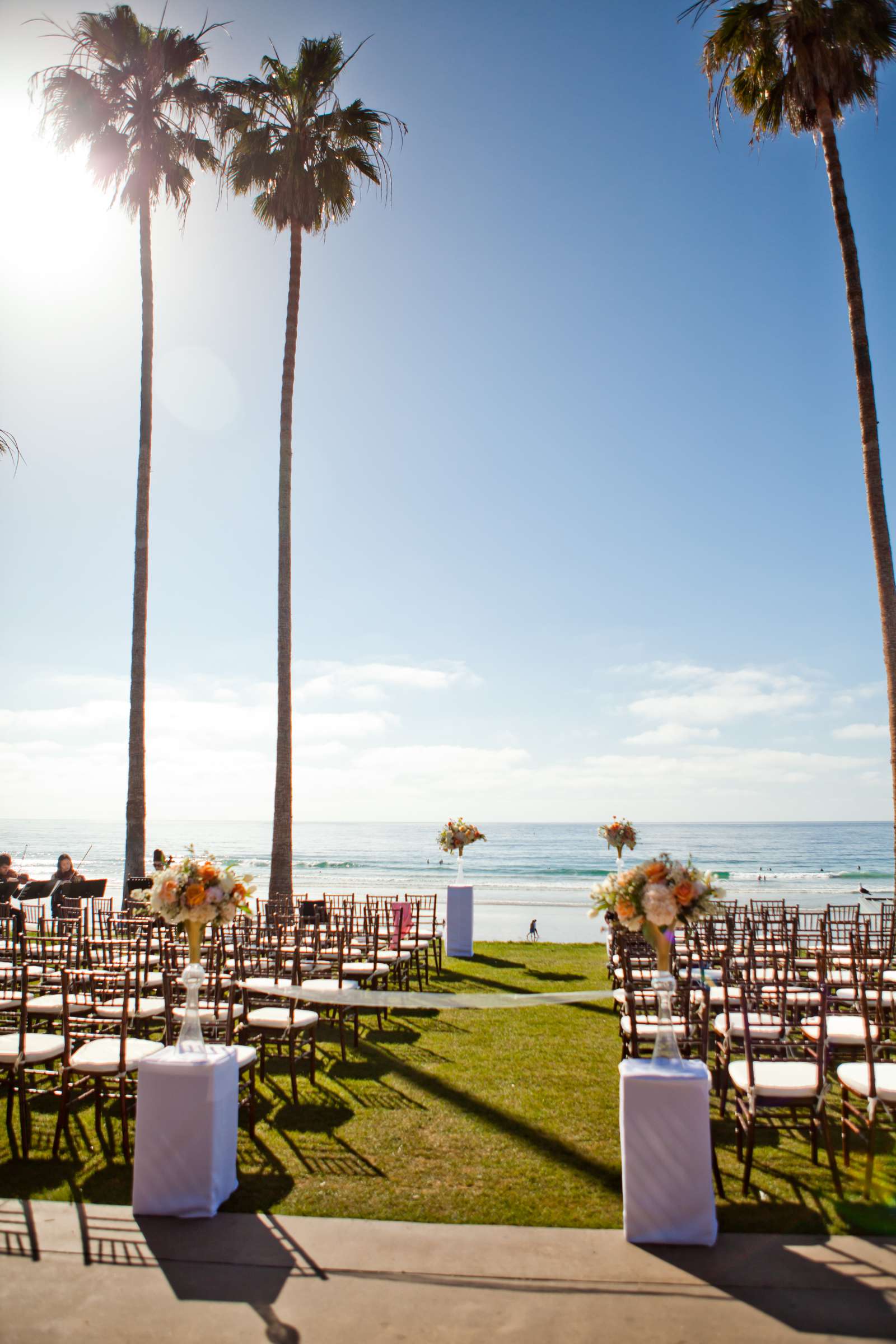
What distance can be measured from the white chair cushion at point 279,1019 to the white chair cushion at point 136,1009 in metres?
0.66

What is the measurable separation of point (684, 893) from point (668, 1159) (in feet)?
3.98

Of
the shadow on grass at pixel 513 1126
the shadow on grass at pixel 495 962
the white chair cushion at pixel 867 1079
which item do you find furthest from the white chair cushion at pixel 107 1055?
the shadow on grass at pixel 495 962

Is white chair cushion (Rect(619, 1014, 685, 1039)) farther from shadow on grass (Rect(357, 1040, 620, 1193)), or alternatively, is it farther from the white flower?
the white flower

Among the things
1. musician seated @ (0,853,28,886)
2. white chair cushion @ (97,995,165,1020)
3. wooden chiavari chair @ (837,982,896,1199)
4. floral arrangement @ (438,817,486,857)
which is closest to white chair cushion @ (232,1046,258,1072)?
white chair cushion @ (97,995,165,1020)

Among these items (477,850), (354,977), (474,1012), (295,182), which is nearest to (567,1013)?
(474,1012)

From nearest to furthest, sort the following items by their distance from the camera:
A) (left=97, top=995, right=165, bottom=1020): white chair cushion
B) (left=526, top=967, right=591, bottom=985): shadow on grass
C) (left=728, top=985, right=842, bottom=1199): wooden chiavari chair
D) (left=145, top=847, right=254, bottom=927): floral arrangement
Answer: (left=728, top=985, right=842, bottom=1199): wooden chiavari chair, (left=145, top=847, right=254, bottom=927): floral arrangement, (left=97, top=995, right=165, bottom=1020): white chair cushion, (left=526, top=967, right=591, bottom=985): shadow on grass

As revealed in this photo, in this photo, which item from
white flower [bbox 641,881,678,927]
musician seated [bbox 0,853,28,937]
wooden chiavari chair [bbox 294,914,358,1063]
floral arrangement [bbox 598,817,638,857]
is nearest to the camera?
white flower [bbox 641,881,678,927]

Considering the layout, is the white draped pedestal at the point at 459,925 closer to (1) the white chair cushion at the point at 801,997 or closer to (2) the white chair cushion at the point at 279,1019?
(1) the white chair cushion at the point at 801,997

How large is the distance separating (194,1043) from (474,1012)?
5196mm

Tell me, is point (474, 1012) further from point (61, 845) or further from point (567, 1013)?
point (61, 845)

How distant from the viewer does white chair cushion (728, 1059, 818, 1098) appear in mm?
4480

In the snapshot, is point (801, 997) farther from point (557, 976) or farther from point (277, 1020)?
point (557, 976)

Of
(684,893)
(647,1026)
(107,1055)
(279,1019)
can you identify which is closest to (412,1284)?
(684,893)

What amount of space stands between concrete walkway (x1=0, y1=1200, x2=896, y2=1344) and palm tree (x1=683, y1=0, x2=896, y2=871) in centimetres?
850
